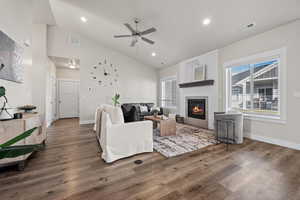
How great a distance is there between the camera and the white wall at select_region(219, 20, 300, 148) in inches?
106

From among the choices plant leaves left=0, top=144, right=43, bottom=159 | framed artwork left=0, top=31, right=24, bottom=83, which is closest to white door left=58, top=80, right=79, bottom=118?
framed artwork left=0, top=31, right=24, bottom=83

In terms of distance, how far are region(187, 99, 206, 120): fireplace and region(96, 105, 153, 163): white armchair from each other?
9.58 feet

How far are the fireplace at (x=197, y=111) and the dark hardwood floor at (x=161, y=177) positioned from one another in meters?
2.07

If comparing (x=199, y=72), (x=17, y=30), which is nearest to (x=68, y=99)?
(x=17, y=30)

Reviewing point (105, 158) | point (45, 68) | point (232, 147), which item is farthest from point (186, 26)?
point (45, 68)

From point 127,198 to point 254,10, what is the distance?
404 cm

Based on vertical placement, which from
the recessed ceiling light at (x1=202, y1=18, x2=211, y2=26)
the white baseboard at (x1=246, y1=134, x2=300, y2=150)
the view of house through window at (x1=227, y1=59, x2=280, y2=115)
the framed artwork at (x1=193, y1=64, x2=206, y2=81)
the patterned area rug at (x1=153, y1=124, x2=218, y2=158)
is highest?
the recessed ceiling light at (x1=202, y1=18, x2=211, y2=26)

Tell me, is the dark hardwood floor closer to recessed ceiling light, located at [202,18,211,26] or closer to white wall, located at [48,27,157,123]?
recessed ceiling light, located at [202,18,211,26]

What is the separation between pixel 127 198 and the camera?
1.45m

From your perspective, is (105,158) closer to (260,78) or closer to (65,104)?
(260,78)

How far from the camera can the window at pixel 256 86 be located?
10.2 feet

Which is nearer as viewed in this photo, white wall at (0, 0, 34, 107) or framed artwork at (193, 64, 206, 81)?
white wall at (0, 0, 34, 107)

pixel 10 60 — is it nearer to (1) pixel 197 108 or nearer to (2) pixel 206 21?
A: (2) pixel 206 21

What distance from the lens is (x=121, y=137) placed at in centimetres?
234
